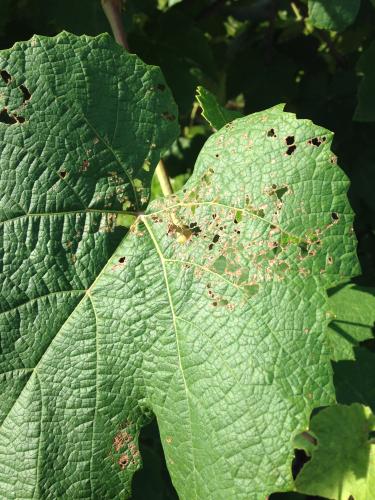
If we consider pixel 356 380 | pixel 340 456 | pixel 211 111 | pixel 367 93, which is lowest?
pixel 356 380

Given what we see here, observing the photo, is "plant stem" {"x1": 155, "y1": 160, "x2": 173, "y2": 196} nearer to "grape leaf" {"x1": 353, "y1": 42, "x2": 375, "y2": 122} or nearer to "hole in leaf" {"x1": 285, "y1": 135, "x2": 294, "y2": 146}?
"hole in leaf" {"x1": 285, "y1": 135, "x2": 294, "y2": 146}

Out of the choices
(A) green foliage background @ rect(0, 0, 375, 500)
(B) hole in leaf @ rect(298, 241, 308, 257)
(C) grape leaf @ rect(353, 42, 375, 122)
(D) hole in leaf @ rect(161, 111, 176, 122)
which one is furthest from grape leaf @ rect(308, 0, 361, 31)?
(B) hole in leaf @ rect(298, 241, 308, 257)

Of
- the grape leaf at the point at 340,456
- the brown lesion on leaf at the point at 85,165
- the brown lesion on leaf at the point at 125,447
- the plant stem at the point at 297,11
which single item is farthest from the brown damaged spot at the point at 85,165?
the plant stem at the point at 297,11

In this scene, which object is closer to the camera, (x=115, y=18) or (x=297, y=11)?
(x=115, y=18)

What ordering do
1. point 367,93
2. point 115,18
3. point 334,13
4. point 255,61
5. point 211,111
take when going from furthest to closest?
point 255,61 < point 367,93 < point 334,13 < point 115,18 < point 211,111

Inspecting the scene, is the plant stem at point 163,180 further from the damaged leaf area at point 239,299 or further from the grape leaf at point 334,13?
Answer: the grape leaf at point 334,13

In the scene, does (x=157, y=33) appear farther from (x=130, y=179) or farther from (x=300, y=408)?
(x=300, y=408)

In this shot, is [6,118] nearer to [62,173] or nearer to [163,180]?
[62,173]

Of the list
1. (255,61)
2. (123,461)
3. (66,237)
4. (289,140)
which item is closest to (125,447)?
(123,461)
